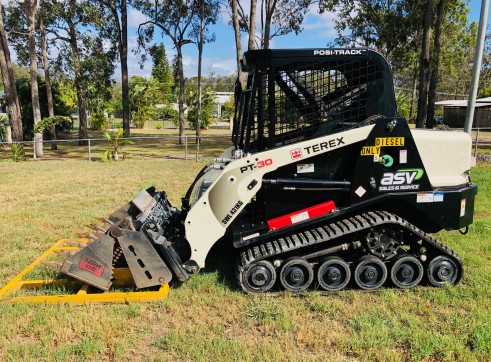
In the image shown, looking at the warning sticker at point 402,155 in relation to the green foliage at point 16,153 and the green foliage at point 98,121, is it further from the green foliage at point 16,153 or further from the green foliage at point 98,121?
the green foliage at point 98,121

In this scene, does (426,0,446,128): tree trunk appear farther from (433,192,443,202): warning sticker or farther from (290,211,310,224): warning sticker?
(290,211,310,224): warning sticker

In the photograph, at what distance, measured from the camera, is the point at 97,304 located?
165 inches

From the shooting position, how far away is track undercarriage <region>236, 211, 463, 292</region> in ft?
14.3

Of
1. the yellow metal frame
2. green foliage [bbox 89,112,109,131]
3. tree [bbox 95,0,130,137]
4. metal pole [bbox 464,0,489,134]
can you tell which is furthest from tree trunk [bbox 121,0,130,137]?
the yellow metal frame

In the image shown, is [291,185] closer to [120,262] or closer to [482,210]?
[120,262]

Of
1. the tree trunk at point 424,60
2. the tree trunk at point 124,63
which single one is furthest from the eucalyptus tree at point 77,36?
the tree trunk at point 424,60

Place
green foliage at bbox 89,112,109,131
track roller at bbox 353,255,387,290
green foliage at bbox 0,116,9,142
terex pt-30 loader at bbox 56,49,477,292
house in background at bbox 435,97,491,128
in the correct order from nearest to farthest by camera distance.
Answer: terex pt-30 loader at bbox 56,49,477,292
track roller at bbox 353,255,387,290
green foliage at bbox 0,116,9,142
green foliage at bbox 89,112,109,131
house in background at bbox 435,97,491,128

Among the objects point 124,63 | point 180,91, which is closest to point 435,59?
point 180,91

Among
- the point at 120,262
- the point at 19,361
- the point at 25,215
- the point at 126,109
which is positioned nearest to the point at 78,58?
the point at 126,109

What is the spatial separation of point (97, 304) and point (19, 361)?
0.98m

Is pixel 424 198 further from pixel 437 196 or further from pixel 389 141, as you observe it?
pixel 389 141

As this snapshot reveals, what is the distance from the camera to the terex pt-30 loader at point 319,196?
169 inches

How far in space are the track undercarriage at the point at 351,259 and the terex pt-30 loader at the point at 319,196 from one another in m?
0.01

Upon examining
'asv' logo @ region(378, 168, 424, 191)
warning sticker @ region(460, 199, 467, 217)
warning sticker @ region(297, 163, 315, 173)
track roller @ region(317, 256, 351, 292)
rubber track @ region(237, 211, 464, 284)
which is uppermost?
warning sticker @ region(297, 163, 315, 173)
